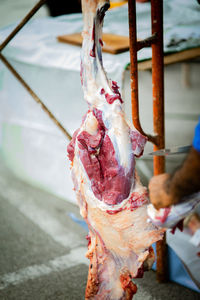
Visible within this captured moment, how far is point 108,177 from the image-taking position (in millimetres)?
1762

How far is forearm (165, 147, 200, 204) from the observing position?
1200mm

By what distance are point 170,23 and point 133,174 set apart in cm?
219

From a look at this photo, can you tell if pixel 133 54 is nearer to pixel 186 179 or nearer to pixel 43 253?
pixel 186 179

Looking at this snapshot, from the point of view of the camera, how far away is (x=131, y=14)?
177cm

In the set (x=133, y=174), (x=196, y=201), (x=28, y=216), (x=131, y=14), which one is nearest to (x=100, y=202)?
(x=133, y=174)

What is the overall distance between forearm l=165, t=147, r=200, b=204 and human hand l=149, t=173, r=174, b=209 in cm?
1

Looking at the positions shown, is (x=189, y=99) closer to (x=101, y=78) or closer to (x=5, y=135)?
(x=5, y=135)

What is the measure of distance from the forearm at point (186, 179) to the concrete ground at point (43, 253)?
1.41m

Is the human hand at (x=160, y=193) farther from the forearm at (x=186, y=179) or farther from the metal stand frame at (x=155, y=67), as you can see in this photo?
the metal stand frame at (x=155, y=67)

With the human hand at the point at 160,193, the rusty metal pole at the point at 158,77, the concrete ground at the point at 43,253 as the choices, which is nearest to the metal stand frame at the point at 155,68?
the rusty metal pole at the point at 158,77

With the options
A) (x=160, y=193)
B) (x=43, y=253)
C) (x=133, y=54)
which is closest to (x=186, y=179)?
(x=160, y=193)

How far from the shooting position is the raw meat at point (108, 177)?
1702 millimetres

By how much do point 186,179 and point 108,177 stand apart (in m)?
0.58

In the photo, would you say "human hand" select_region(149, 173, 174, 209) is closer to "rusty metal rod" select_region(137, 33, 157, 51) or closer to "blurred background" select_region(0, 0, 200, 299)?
"rusty metal rod" select_region(137, 33, 157, 51)
